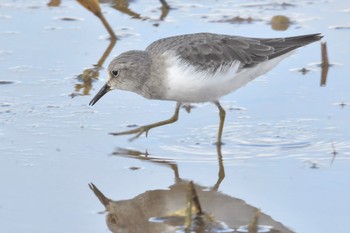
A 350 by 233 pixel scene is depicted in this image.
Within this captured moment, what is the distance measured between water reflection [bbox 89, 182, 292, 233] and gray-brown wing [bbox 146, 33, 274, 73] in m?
1.31

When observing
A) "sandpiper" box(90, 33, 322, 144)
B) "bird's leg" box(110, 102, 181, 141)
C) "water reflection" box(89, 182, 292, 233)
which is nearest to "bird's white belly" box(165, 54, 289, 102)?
"sandpiper" box(90, 33, 322, 144)

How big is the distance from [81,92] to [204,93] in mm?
1391

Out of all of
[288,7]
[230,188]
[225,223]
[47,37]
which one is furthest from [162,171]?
[288,7]

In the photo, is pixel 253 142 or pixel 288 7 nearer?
Answer: pixel 253 142

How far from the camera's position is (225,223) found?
588 centimetres

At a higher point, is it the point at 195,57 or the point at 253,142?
the point at 195,57

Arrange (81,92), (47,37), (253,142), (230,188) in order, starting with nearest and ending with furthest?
(230,188), (253,142), (81,92), (47,37)

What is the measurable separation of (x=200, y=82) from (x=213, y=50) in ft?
1.15

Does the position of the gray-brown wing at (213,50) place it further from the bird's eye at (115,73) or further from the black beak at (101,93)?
the black beak at (101,93)

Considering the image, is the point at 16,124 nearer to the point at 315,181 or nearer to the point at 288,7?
the point at 315,181

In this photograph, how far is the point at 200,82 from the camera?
7457mm

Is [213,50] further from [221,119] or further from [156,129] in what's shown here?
[156,129]

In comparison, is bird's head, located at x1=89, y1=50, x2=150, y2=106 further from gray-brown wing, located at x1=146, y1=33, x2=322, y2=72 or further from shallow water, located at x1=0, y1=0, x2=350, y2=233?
shallow water, located at x1=0, y1=0, x2=350, y2=233

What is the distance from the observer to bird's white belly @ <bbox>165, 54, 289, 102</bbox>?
738 centimetres
